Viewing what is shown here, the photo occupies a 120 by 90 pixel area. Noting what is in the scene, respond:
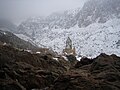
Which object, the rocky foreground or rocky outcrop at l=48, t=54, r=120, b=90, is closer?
rocky outcrop at l=48, t=54, r=120, b=90

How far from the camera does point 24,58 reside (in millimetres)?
62375

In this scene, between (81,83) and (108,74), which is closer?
(81,83)

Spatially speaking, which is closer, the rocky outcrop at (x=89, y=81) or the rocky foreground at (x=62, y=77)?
the rocky outcrop at (x=89, y=81)

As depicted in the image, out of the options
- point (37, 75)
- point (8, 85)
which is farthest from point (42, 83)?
point (8, 85)

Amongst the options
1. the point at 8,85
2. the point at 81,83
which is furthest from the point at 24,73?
the point at 81,83

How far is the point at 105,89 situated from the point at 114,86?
146 centimetres

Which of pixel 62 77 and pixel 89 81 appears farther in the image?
pixel 62 77

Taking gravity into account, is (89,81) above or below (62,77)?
below

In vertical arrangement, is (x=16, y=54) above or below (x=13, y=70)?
above

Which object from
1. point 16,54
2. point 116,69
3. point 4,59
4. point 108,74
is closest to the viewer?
point 108,74

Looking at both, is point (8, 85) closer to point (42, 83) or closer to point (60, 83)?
point (60, 83)

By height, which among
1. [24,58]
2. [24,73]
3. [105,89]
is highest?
[24,58]

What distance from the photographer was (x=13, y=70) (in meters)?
46.4

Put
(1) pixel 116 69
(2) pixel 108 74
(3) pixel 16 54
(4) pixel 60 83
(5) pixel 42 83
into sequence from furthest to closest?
(3) pixel 16 54 → (5) pixel 42 83 → (1) pixel 116 69 → (2) pixel 108 74 → (4) pixel 60 83
